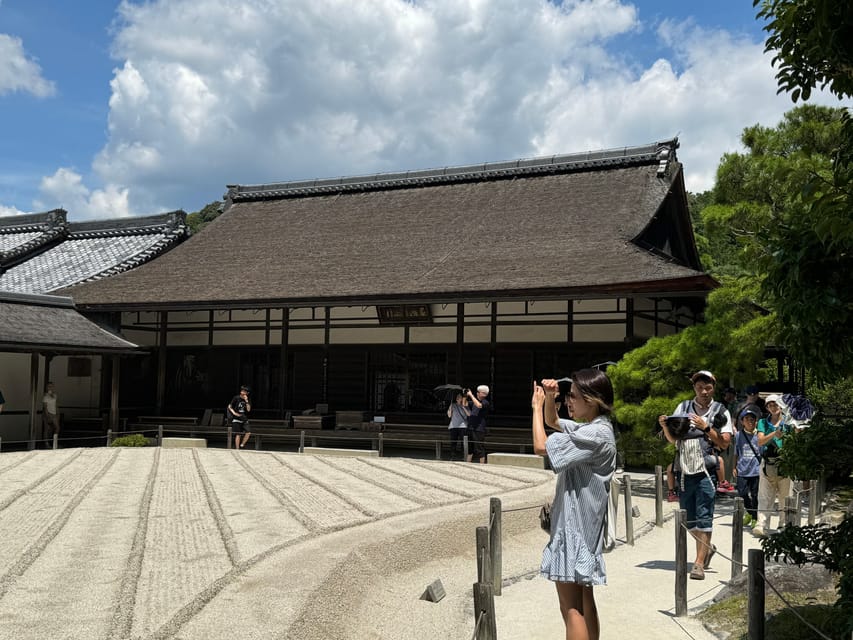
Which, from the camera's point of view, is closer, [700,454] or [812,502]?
[700,454]

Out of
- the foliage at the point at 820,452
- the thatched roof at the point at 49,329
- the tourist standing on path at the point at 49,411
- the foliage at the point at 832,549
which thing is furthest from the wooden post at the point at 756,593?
the tourist standing on path at the point at 49,411

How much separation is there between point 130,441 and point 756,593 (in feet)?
54.9

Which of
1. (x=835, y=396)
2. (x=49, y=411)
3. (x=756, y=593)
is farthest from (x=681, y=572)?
(x=49, y=411)

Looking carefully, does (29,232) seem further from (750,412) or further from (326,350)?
(750,412)

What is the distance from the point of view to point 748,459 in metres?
9.90

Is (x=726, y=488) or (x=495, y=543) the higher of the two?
(x=495, y=543)

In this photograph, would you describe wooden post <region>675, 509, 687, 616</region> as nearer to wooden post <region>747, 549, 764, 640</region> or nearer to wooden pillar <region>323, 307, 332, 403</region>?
wooden post <region>747, 549, 764, 640</region>

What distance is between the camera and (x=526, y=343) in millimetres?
18391

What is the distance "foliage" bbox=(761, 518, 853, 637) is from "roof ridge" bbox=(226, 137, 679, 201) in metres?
17.2

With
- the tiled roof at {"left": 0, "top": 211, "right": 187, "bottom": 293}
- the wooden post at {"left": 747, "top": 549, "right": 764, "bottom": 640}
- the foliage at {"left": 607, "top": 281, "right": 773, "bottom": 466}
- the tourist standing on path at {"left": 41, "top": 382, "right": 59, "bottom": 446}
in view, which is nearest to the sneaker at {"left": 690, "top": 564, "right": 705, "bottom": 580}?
the wooden post at {"left": 747, "top": 549, "right": 764, "bottom": 640}

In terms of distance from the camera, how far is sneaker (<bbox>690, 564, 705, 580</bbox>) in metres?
7.22

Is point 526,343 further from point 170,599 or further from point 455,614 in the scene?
point 170,599

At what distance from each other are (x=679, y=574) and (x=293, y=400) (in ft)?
53.2

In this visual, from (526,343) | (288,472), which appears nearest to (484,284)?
(526,343)
